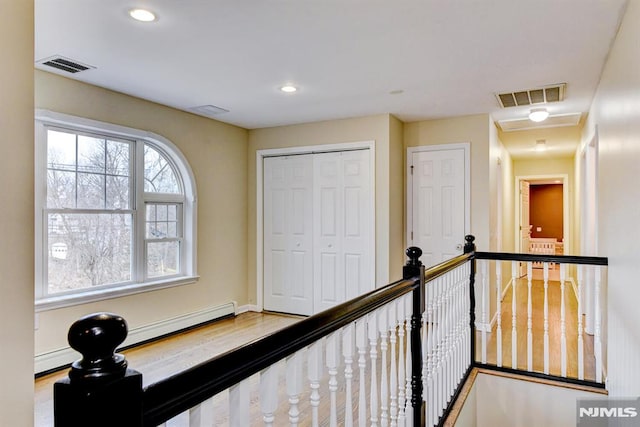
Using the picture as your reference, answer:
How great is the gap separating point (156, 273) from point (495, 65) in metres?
3.80

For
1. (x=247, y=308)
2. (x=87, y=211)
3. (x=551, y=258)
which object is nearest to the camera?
(x=551, y=258)

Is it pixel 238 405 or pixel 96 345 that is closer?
pixel 96 345

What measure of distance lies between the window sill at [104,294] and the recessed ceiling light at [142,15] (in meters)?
2.34

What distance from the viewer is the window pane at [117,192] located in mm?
3803

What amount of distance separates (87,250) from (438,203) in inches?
147

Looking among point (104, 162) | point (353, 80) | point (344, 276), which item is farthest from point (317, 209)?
point (104, 162)

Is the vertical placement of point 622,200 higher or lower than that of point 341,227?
higher

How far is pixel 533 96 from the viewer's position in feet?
12.6

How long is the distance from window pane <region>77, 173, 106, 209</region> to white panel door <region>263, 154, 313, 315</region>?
2091 millimetres

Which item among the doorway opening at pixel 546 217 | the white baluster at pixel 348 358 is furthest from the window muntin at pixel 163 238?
the doorway opening at pixel 546 217

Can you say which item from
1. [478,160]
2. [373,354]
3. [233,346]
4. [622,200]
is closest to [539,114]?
[478,160]

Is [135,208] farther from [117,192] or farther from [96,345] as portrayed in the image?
[96,345]

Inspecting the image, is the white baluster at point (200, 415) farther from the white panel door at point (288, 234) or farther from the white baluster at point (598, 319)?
the white panel door at point (288, 234)

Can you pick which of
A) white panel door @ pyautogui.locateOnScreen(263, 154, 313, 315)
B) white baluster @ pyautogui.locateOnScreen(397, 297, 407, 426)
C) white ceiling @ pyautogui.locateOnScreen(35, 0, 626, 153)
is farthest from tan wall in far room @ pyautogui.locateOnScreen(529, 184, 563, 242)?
white baluster @ pyautogui.locateOnScreen(397, 297, 407, 426)
